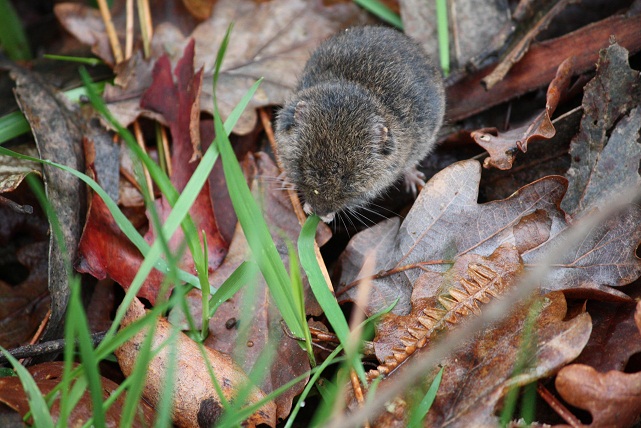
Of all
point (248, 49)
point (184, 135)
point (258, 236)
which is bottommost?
point (184, 135)

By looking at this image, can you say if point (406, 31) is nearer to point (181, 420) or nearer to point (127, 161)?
point (127, 161)

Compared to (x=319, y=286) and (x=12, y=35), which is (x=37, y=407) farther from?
(x=12, y=35)

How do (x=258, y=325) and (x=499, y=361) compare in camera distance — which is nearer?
(x=499, y=361)

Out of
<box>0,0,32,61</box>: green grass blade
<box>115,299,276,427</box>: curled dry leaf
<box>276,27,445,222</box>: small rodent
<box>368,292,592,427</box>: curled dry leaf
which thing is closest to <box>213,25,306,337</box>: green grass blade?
<box>115,299,276,427</box>: curled dry leaf

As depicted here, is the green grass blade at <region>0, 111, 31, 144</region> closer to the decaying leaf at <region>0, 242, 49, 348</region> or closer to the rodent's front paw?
the decaying leaf at <region>0, 242, 49, 348</region>

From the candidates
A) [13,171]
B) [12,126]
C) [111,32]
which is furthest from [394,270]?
[111,32]

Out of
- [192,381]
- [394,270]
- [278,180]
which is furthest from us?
[278,180]
